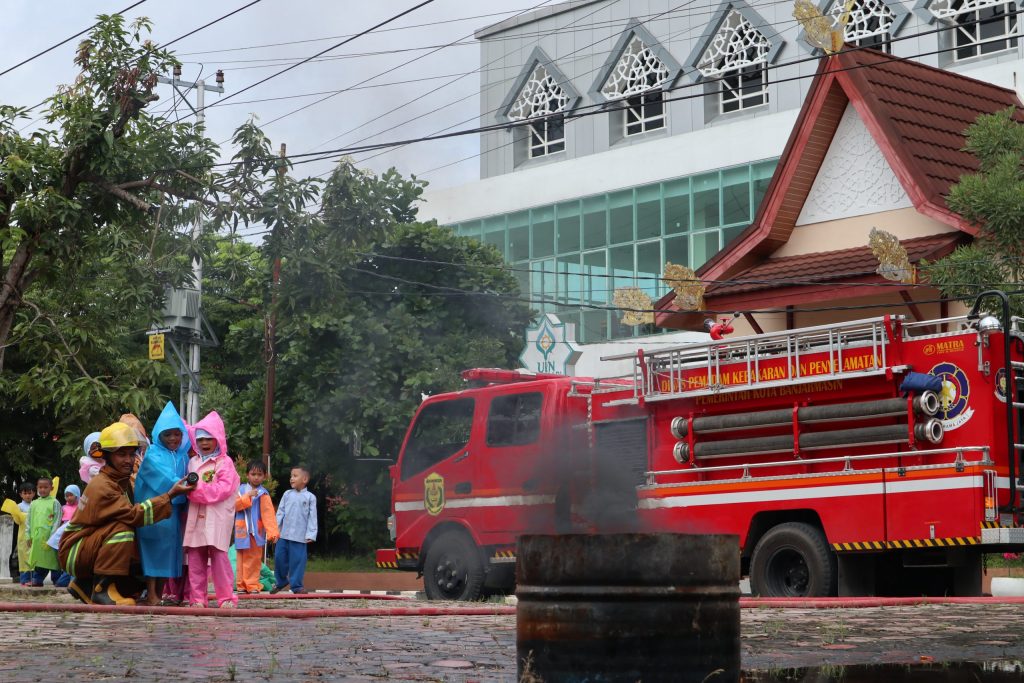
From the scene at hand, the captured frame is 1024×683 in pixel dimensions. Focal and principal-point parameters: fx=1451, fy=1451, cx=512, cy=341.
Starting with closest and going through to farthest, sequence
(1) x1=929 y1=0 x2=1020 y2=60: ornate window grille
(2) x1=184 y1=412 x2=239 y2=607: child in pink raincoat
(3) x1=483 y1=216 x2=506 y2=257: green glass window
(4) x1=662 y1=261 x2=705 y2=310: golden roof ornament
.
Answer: (2) x1=184 y1=412 x2=239 y2=607: child in pink raincoat
(4) x1=662 y1=261 x2=705 y2=310: golden roof ornament
(1) x1=929 y1=0 x2=1020 y2=60: ornate window grille
(3) x1=483 y1=216 x2=506 y2=257: green glass window

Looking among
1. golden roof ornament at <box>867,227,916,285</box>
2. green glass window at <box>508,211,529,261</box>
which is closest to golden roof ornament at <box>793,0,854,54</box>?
golden roof ornament at <box>867,227,916,285</box>

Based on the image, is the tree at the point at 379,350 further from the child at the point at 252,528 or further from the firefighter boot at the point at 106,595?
the firefighter boot at the point at 106,595

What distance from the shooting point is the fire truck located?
1363cm

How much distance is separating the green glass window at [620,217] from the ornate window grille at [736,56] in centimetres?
470

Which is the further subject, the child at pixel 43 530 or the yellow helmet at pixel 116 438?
the child at pixel 43 530

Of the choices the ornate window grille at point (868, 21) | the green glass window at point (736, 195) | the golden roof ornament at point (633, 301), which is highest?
the ornate window grille at point (868, 21)

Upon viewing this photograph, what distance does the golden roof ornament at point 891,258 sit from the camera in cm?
1917

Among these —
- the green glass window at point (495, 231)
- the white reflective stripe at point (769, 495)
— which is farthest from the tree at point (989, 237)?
the green glass window at point (495, 231)

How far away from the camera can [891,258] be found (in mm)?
19297

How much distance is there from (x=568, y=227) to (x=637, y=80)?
656 centimetres

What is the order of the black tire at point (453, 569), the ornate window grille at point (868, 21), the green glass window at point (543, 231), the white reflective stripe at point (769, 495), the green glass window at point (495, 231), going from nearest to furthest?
the white reflective stripe at point (769, 495)
the black tire at point (453, 569)
the ornate window grille at point (868, 21)
the green glass window at point (543, 231)
the green glass window at point (495, 231)

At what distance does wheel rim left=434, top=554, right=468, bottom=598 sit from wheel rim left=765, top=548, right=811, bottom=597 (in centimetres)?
370

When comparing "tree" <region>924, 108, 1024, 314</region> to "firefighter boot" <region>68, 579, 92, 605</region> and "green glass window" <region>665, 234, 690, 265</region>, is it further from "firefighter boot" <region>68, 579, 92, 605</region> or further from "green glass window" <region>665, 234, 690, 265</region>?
"green glass window" <region>665, 234, 690, 265</region>

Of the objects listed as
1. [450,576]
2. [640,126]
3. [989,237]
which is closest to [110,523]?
[450,576]
